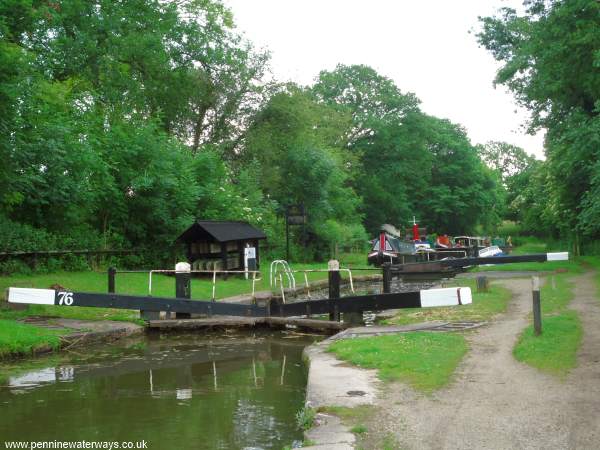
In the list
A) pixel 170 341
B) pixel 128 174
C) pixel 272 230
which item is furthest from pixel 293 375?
pixel 272 230

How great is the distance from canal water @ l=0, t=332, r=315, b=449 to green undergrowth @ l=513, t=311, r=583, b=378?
3392mm

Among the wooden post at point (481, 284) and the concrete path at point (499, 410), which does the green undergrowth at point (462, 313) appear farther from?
the concrete path at point (499, 410)

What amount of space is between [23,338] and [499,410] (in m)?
9.32

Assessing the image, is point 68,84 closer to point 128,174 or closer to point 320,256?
point 128,174

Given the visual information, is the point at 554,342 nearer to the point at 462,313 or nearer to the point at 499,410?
the point at 499,410

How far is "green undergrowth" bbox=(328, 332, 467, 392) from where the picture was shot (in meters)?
8.20

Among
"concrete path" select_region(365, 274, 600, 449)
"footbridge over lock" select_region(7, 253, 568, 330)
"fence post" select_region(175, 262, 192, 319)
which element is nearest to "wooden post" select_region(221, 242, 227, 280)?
"footbridge over lock" select_region(7, 253, 568, 330)

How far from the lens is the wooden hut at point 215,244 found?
23047 mm

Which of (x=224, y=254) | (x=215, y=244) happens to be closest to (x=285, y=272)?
(x=224, y=254)

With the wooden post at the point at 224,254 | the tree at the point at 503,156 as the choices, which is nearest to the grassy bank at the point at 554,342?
the wooden post at the point at 224,254

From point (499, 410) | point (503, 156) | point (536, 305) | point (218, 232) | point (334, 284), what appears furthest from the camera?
point (503, 156)

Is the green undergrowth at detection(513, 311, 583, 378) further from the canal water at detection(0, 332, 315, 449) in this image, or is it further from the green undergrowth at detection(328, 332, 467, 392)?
the canal water at detection(0, 332, 315, 449)

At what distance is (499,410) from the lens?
21.4 ft

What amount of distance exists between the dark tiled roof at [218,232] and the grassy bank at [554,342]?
12.0m
